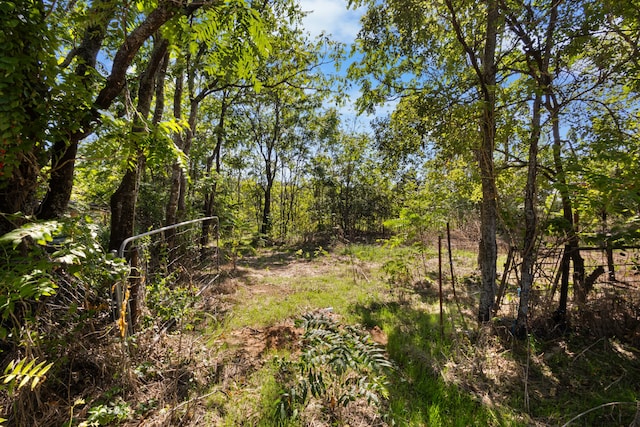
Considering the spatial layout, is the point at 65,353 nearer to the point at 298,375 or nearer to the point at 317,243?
the point at 298,375

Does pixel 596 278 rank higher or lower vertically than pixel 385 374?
higher

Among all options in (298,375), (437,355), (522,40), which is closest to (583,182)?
(522,40)

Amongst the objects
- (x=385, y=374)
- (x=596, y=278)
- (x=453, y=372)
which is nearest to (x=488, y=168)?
(x=596, y=278)

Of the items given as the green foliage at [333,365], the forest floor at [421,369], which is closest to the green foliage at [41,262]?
the forest floor at [421,369]

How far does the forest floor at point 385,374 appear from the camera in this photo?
232 cm

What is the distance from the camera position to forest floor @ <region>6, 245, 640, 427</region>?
2320 mm

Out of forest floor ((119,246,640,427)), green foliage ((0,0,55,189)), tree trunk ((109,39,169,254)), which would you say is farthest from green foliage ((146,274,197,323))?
green foliage ((0,0,55,189))

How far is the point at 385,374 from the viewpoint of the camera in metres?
3.27

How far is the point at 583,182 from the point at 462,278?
437cm

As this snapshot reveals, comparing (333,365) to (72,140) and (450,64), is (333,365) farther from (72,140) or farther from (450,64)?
(450,64)

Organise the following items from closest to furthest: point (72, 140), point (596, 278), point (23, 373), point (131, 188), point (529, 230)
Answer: point (23, 373) < point (72, 140) < point (131, 188) < point (529, 230) < point (596, 278)

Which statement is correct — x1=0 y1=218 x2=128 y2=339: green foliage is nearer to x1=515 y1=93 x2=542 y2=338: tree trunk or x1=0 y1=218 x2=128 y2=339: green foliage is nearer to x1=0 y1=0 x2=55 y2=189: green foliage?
x1=0 y1=0 x2=55 y2=189: green foliage

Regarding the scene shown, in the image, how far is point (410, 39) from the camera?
4547 millimetres

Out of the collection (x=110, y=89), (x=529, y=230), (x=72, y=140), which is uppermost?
(x=110, y=89)
